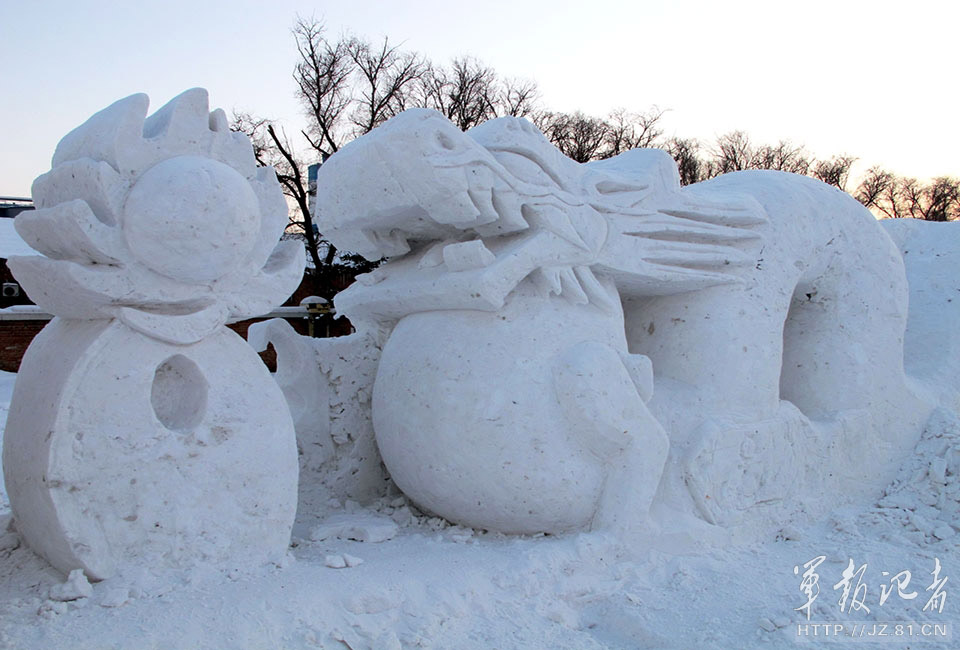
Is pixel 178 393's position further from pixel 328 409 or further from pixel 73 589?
pixel 328 409

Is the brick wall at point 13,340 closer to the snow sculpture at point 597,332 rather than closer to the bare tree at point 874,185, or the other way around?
the snow sculpture at point 597,332

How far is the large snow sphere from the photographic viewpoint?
2.01 m

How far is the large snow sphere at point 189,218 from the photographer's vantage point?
2.01 m

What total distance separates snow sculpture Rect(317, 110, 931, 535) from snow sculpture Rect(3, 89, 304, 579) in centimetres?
58

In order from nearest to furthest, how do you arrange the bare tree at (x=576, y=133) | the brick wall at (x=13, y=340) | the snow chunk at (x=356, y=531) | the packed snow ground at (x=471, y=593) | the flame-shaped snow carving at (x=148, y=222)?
the packed snow ground at (x=471, y=593) → the flame-shaped snow carving at (x=148, y=222) → the snow chunk at (x=356, y=531) → the brick wall at (x=13, y=340) → the bare tree at (x=576, y=133)

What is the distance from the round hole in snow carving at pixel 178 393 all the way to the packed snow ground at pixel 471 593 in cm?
41

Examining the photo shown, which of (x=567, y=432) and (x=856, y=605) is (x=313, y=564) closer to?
(x=567, y=432)

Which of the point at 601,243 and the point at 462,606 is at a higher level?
the point at 601,243

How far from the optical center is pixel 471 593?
2.26m

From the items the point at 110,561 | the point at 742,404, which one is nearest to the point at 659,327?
the point at 742,404

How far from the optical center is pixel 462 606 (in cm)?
220

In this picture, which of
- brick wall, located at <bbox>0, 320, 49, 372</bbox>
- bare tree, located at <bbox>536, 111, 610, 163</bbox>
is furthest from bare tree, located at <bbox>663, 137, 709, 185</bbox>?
brick wall, located at <bbox>0, 320, 49, 372</bbox>

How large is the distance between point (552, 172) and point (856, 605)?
5.56 feet

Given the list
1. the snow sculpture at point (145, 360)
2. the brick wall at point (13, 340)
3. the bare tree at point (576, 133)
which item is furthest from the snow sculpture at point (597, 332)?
the bare tree at point (576, 133)
